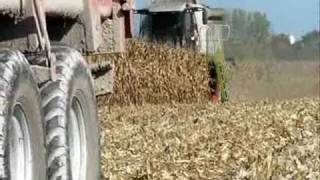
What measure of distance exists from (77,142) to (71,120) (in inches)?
9.5

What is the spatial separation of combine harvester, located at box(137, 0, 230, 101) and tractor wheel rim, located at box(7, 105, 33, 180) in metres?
13.1

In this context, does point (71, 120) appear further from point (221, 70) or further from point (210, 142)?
point (221, 70)

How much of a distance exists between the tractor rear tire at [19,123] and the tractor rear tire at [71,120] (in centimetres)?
13

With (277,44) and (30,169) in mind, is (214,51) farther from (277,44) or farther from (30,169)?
(277,44)

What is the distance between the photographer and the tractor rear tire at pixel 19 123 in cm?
409

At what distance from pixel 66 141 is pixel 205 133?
20.1ft

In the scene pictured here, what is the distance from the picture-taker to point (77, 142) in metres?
5.39

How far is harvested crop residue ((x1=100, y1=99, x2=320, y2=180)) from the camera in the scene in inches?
304

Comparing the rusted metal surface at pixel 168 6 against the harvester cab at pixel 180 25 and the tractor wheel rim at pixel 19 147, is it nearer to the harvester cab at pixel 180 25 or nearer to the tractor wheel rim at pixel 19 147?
the harvester cab at pixel 180 25

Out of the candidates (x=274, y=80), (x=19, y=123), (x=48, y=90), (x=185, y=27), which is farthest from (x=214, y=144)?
(x=274, y=80)

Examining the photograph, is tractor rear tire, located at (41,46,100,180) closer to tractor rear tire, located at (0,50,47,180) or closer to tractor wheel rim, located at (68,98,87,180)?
tractor wheel rim, located at (68,98,87,180)

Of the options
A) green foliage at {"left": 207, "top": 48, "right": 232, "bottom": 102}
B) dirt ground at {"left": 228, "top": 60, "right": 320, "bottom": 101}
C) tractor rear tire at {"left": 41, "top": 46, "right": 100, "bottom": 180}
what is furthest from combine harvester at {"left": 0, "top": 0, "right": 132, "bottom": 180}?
dirt ground at {"left": 228, "top": 60, "right": 320, "bottom": 101}

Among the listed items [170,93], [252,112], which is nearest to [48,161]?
[252,112]

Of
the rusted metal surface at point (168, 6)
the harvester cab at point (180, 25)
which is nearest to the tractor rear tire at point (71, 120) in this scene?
the harvester cab at point (180, 25)
